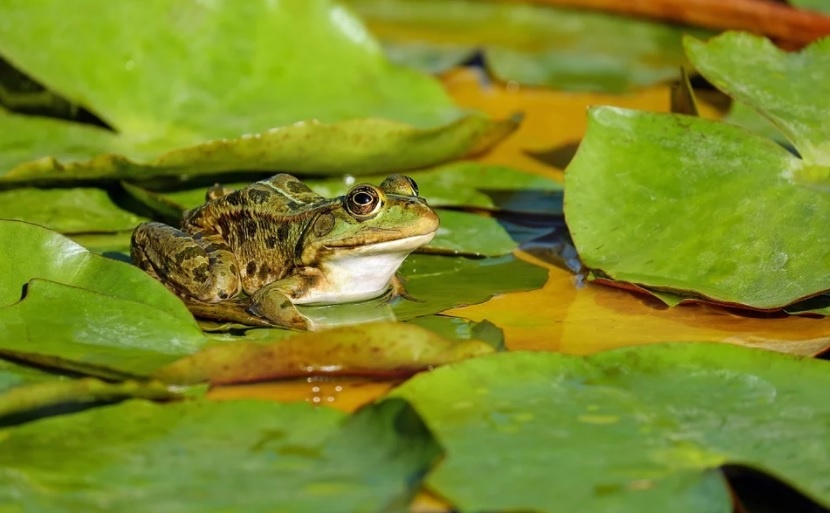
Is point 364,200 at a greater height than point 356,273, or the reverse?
point 364,200

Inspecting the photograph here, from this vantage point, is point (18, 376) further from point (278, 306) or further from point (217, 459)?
point (278, 306)

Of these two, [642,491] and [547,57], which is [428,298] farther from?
[547,57]

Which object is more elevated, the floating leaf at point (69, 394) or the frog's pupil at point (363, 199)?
the frog's pupil at point (363, 199)

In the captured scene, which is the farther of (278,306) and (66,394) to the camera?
(278,306)

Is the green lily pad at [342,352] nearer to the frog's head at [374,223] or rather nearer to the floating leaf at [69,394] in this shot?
the floating leaf at [69,394]

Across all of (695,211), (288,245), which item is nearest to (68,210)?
(288,245)

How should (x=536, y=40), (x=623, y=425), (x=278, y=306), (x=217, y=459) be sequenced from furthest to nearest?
(x=536, y=40), (x=278, y=306), (x=623, y=425), (x=217, y=459)

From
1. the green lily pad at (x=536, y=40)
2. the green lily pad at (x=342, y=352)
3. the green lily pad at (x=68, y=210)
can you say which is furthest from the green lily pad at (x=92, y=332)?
the green lily pad at (x=536, y=40)
